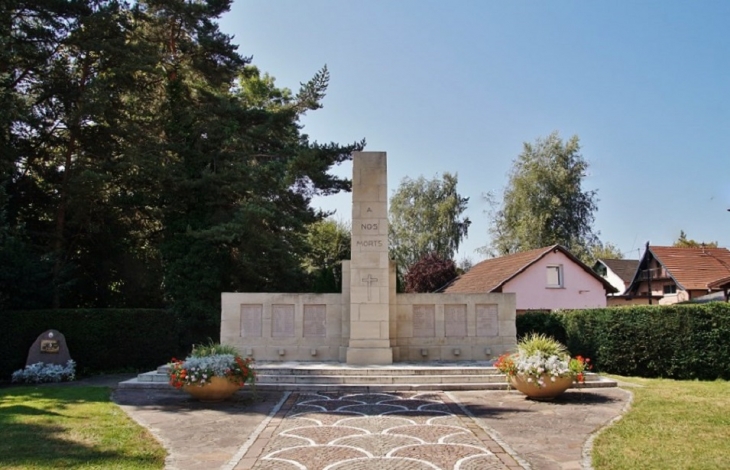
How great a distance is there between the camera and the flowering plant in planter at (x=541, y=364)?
35.1 ft

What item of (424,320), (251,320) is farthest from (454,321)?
(251,320)

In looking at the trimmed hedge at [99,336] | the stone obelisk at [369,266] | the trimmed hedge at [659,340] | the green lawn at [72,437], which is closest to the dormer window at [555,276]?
the trimmed hedge at [659,340]

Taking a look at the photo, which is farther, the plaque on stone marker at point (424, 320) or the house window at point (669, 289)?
the house window at point (669, 289)

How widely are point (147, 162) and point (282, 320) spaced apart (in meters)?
8.07

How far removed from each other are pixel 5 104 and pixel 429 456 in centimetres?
1712

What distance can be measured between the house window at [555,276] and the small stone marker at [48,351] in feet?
83.3

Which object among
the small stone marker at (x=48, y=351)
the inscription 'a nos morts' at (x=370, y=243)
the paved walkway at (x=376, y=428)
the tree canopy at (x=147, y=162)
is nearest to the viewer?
the paved walkway at (x=376, y=428)

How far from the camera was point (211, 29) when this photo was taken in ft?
77.4

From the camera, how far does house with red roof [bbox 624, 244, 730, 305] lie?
31.9 m

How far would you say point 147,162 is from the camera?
802 inches

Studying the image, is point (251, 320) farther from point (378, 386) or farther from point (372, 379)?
point (378, 386)

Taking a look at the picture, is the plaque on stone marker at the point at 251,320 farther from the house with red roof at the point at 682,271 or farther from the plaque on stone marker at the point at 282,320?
the house with red roof at the point at 682,271

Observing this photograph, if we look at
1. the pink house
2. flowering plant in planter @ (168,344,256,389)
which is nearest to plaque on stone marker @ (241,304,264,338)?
flowering plant in planter @ (168,344,256,389)

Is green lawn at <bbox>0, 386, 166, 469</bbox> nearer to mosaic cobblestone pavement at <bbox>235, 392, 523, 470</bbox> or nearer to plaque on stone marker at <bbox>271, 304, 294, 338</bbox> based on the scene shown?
mosaic cobblestone pavement at <bbox>235, 392, 523, 470</bbox>
